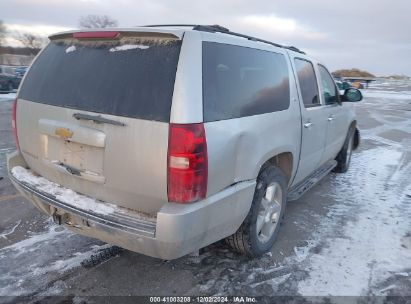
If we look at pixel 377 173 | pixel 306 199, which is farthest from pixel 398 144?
pixel 306 199

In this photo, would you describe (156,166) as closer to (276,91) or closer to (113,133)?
(113,133)

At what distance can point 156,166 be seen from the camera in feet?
7.99

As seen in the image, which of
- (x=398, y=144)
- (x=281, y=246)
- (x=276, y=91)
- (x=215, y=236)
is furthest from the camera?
(x=398, y=144)

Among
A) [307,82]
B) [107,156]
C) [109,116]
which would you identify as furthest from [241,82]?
[307,82]

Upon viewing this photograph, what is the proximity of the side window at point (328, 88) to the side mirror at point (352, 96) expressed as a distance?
22 centimetres

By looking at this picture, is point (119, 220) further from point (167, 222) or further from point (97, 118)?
point (97, 118)

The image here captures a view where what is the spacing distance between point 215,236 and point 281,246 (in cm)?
124

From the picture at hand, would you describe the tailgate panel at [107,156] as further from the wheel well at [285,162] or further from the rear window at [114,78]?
the wheel well at [285,162]

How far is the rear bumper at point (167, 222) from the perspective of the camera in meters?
2.41

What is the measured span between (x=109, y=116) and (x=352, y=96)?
163 inches

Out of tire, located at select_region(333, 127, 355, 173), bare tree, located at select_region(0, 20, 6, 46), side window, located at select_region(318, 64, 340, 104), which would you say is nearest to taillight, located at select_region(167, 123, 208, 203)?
side window, located at select_region(318, 64, 340, 104)

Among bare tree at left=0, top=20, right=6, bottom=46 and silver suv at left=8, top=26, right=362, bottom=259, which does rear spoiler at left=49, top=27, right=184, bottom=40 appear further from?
bare tree at left=0, top=20, right=6, bottom=46

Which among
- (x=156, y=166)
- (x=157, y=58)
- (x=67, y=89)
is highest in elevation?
(x=157, y=58)

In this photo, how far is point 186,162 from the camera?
2.40 meters
